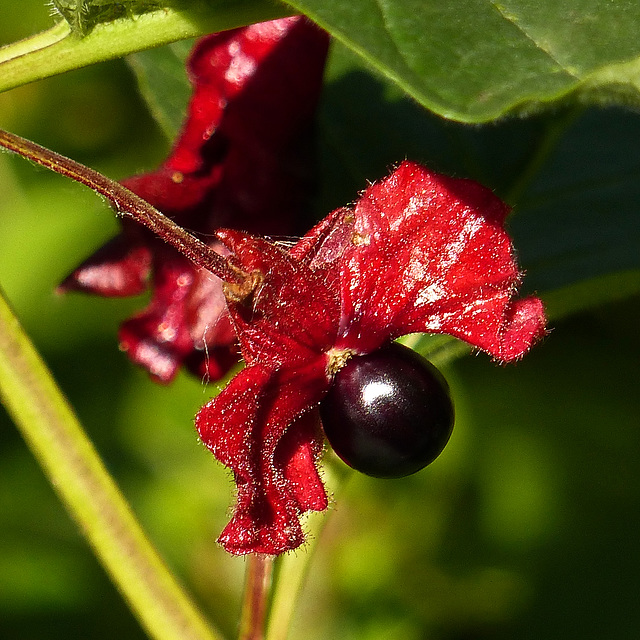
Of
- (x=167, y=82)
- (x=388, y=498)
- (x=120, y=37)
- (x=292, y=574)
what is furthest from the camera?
(x=388, y=498)

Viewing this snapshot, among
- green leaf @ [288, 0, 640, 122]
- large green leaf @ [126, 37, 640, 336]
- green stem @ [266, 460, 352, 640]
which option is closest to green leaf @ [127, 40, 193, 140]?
large green leaf @ [126, 37, 640, 336]

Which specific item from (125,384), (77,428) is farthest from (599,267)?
(125,384)

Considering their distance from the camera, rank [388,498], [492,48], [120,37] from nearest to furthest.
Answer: [492,48], [120,37], [388,498]

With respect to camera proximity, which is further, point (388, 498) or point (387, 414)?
point (388, 498)

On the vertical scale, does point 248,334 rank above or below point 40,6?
below

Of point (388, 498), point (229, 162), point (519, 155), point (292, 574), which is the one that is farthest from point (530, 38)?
point (388, 498)

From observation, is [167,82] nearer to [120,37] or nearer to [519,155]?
[519,155]

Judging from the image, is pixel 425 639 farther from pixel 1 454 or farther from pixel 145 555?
pixel 145 555
